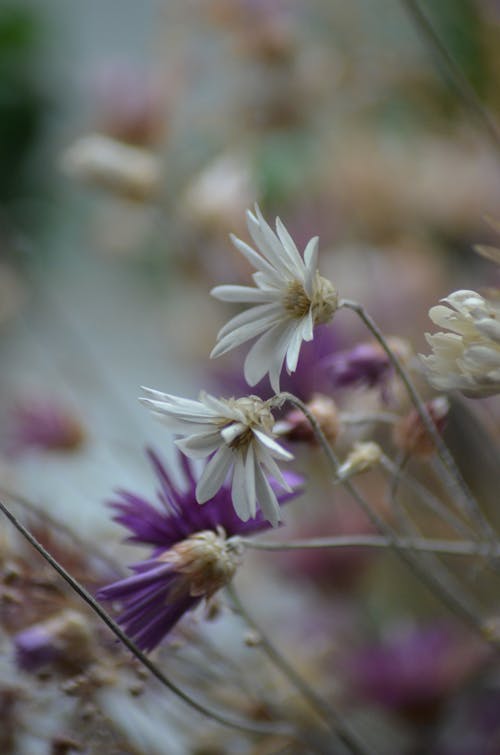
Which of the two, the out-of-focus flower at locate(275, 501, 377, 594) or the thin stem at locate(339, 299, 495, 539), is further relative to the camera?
the out-of-focus flower at locate(275, 501, 377, 594)

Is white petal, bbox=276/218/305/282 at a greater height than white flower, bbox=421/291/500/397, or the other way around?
white petal, bbox=276/218/305/282

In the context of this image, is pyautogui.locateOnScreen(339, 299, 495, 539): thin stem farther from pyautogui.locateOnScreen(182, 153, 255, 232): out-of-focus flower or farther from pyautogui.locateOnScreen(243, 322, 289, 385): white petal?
pyautogui.locateOnScreen(182, 153, 255, 232): out-of-focus flower

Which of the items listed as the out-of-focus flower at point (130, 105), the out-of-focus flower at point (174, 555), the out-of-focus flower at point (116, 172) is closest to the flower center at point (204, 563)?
the out-of-focus flower at point (174, 555)

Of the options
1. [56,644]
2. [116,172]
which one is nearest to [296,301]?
[56,644]

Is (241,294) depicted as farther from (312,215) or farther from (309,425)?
(312,215)

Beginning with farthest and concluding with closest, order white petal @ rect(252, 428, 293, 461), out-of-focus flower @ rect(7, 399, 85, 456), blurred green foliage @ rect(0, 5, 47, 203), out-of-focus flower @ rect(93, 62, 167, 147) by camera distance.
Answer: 1. blurred green foliage @ rect(0, 5, 47, 203)
2. out-of-focus flower @ rect(93, 62, 167, 147)
3. out-of-focus flower @ rect(7, 399, 85, 456)
4. white petal @ rect(252, 428, 293, 461)

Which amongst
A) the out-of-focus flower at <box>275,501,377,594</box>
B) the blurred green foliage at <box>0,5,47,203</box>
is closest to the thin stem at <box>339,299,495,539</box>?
the out-of-focus flower at <box>275,501,377,594</box>

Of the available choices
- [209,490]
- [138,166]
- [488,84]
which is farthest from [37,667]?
[488,84]
